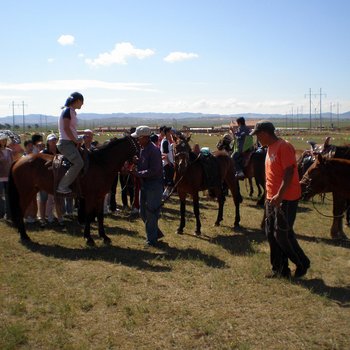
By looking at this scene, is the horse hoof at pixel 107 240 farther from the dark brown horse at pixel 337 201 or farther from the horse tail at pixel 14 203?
the dark brown horse at pixel 337 201

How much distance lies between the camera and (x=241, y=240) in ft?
29.4

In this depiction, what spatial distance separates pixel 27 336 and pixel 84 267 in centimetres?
249

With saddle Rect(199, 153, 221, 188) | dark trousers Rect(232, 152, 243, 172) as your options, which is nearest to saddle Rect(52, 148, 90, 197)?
saddle Rect(199, 153, 221, 188)

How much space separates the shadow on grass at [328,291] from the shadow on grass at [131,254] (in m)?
1.52

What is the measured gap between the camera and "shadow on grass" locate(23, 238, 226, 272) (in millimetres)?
7330

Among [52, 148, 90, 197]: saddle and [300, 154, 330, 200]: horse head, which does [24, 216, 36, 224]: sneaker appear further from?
[300, 154, 330, 200]: horse head

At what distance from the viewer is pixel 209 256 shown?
7.69 m

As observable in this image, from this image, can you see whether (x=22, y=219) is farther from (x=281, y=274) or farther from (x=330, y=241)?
(x=330, y=241)

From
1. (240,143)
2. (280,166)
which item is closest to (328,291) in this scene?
(280,166)

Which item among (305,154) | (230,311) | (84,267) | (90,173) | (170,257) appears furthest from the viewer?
(305,154)

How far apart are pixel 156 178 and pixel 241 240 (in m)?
2.46

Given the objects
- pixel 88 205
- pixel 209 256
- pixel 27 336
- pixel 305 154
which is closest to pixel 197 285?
pixel 209 256

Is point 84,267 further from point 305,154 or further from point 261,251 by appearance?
point 305,154

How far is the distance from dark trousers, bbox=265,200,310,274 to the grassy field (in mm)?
331
